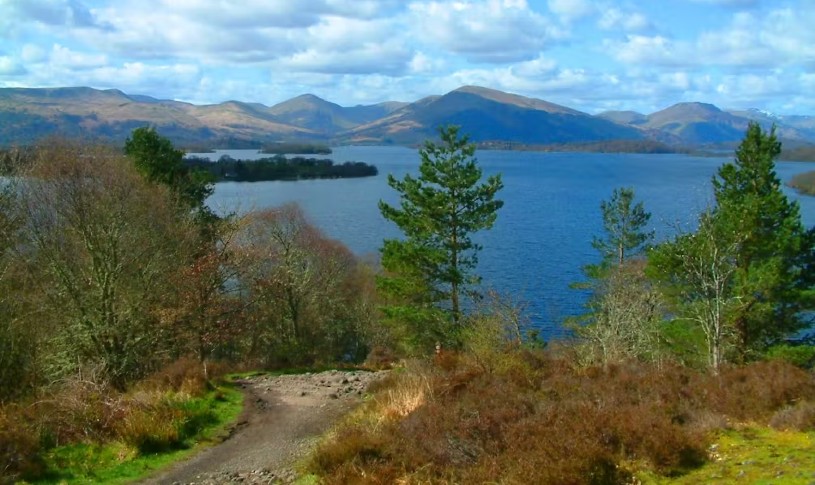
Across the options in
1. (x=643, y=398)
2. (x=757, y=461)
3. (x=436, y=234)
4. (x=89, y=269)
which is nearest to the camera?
(x=757, y=461)

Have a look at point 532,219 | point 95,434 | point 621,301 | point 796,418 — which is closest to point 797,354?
point 621,301

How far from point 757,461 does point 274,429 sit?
31.8 feet

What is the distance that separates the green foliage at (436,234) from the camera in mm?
29844

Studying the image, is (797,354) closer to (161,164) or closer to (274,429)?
(274,429)

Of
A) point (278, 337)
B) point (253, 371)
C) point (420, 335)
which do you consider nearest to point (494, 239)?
point (278, 337)

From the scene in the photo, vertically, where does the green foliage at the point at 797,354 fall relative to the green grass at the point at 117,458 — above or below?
below

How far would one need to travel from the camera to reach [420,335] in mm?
30797

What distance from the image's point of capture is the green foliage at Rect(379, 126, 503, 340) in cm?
2984

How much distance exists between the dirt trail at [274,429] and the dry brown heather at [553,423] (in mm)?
1472

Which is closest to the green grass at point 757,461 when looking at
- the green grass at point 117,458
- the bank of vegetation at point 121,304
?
the green grass at point 117,458

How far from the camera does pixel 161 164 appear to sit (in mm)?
34500

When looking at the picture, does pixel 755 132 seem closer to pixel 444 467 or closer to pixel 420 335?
pixel 420 335

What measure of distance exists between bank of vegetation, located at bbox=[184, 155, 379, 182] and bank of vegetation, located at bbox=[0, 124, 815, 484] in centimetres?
6968

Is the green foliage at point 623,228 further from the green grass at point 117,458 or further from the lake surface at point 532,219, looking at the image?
the green grass at point 117,458
